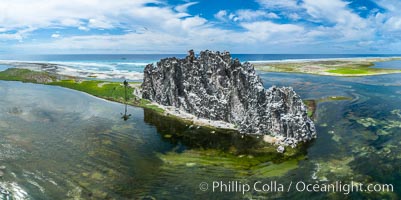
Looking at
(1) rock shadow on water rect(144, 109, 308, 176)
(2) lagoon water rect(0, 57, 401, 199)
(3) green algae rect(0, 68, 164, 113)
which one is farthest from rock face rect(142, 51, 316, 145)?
(2) lagoon water rect(0, 57, 401, 199)

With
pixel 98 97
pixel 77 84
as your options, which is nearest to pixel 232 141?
pixel 98 97

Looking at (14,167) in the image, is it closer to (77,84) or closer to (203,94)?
(203,94)

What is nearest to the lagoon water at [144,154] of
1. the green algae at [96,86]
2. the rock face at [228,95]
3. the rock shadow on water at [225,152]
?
the rock shadow on water at [225,152]

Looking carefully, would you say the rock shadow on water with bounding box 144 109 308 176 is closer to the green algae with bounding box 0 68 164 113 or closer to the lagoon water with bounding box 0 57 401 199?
the lagoon water with bounding box 0 57 401 199

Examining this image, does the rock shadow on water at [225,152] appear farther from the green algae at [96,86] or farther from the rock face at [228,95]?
the green algae at [96,86]

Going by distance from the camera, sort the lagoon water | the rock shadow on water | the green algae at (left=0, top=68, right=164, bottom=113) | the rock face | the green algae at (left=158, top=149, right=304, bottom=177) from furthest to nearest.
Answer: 1. the green algae at (left=0, top=68, right=164, bottom=113)
2. the rock face
3. the rock shadow on water
4. the green algae at (left=158, top=149, right=304, bottom=177)
5. the lagoon water

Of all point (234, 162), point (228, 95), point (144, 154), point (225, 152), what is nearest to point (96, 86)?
point (228, 95)
